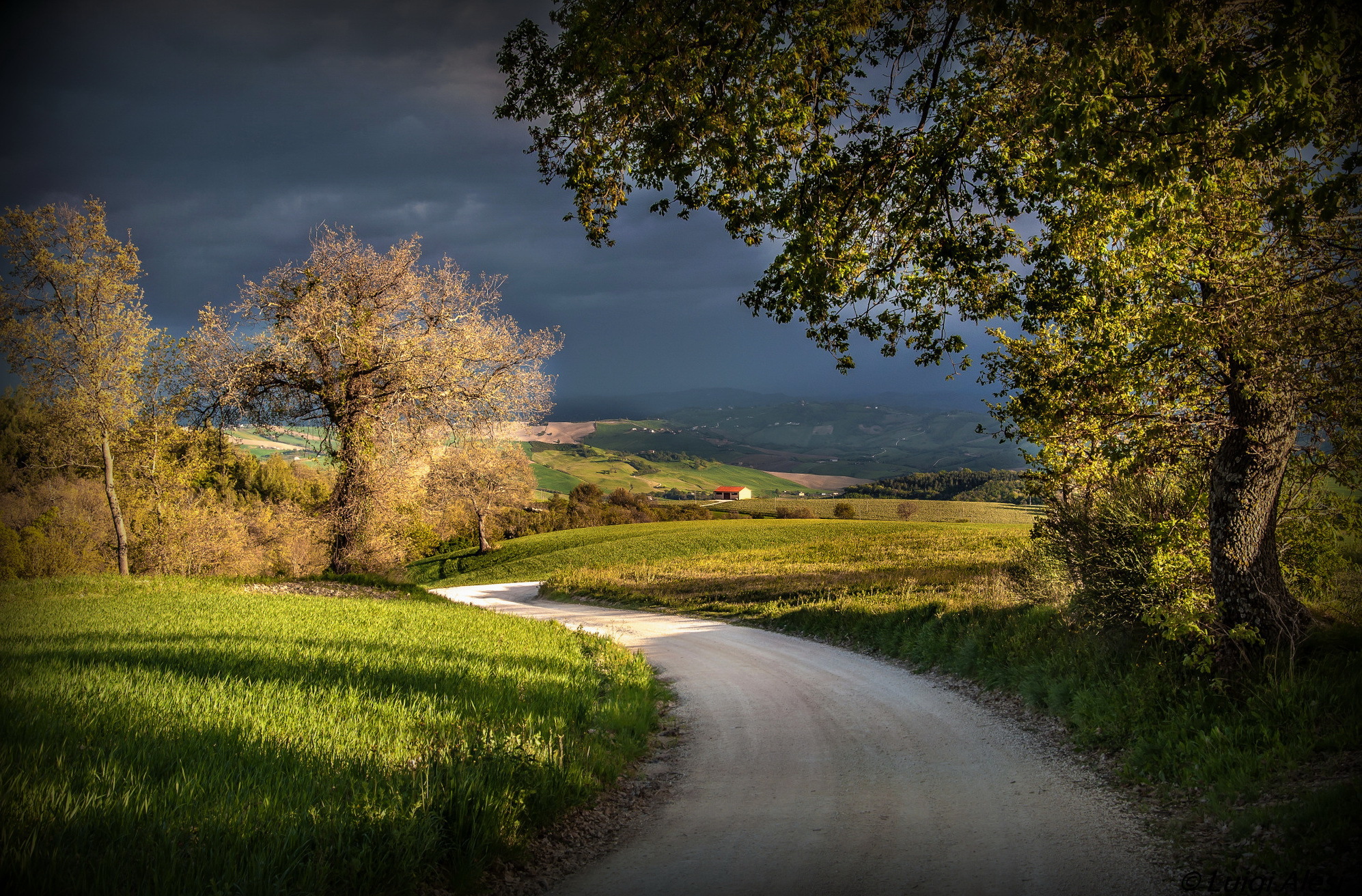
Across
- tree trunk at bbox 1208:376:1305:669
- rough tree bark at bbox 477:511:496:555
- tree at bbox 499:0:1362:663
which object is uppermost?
tree at bbox 499:0:1362:663

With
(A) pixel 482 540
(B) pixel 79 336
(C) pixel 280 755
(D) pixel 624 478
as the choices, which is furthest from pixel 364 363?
(D) pixel 624 478

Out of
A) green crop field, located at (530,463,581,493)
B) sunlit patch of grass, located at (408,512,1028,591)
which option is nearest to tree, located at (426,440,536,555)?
sunlit patch of grass, located at (408,512,1028,591)

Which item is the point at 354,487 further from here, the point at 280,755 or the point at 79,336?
the point at 280,755

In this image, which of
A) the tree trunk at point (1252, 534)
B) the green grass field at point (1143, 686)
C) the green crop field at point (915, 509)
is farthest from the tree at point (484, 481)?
the tree trunk at point (1252, 534)

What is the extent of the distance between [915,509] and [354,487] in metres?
88.1

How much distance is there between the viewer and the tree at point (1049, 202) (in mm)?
6344

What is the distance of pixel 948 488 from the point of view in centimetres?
14675

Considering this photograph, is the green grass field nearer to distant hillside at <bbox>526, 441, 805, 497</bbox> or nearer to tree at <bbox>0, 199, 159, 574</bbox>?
tree at <bbox>0, 199, 159, 574</bbox>

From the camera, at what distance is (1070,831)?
18.6ft

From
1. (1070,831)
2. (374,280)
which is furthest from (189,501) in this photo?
(1070,831)

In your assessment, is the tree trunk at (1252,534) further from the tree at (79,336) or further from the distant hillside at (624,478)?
the distant hillside at (624,478)

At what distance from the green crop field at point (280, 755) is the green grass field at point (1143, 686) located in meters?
5.74

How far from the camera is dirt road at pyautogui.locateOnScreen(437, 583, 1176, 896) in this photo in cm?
479

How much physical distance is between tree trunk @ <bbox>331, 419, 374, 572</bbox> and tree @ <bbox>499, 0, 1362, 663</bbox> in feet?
51.5
